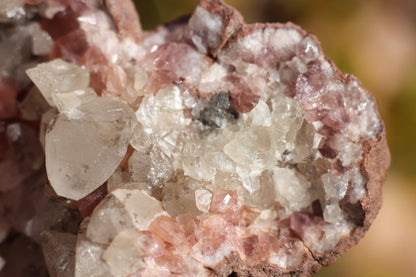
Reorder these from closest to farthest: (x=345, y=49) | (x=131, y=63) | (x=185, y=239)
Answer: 1. (x=185, y=239)
2. (x=131, y=63)
3. (x=345, y=49)

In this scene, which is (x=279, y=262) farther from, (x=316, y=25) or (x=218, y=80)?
(x=316, y=25)

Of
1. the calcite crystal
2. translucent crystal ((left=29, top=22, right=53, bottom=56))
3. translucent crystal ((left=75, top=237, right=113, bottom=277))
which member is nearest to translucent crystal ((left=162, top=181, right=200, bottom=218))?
the calcite crystal

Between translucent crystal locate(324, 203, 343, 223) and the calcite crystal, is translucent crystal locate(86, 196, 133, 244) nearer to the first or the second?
the calcite crystal

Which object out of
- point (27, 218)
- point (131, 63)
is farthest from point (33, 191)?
point (131, 63)

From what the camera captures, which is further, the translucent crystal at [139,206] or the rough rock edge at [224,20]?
the rough rock edge at [224,20]

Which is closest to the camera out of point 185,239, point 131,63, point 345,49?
point 185,239

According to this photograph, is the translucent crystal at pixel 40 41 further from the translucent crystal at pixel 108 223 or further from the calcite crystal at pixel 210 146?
the translucent crystal at pixel 108 223

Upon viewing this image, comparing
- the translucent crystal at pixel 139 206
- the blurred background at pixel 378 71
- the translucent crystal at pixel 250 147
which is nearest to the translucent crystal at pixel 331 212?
→ the translucent crystal at pixel 250 147

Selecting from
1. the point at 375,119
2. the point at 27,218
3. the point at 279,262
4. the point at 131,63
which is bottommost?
the point at 27,218
